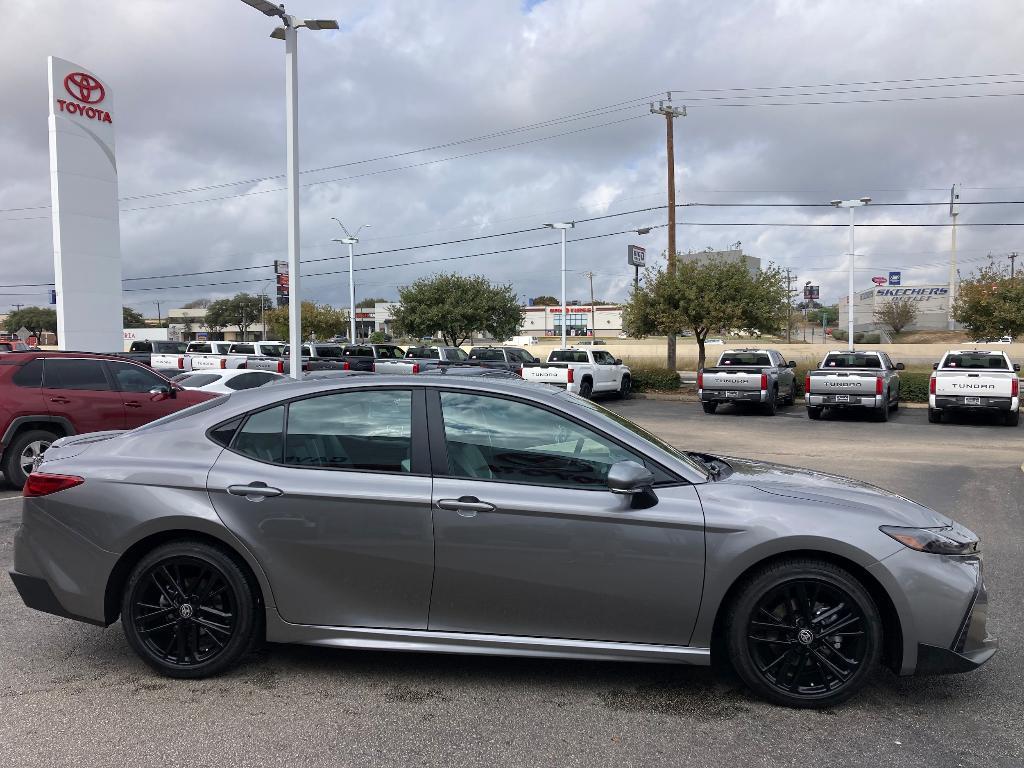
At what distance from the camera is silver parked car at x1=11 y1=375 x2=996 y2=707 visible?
3602 mm

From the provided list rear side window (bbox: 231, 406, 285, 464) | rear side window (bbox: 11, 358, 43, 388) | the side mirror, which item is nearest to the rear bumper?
rear side window (bbox: 11, 358, 43, 388)

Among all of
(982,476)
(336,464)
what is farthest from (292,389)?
(982,476)

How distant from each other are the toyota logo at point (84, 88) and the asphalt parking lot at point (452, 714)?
2496cm

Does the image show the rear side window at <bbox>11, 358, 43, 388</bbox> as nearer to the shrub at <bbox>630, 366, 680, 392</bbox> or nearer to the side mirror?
the side mirror

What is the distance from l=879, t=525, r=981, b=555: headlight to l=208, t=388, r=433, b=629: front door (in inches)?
86.2

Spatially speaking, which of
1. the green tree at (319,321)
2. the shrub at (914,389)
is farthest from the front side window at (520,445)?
the green tree at (319,321)

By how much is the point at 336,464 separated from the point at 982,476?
10173 millimetres

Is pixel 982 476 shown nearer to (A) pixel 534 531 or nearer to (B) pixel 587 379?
(A) pixel 534 531

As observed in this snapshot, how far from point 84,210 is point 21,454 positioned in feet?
60.4

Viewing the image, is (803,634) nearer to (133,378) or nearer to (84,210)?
(133,378)

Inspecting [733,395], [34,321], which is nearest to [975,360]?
[733,395]

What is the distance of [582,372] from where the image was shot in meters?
24.0

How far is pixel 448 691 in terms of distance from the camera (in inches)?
150

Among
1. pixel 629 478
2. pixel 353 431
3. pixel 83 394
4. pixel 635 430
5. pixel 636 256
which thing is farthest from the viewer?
pixel 636 256
